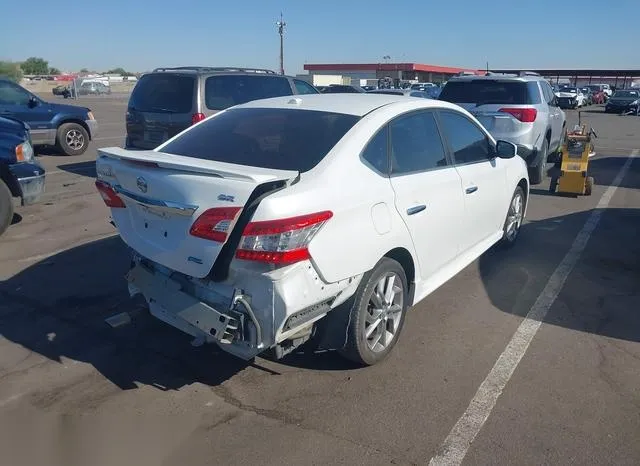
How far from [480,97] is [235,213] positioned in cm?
774

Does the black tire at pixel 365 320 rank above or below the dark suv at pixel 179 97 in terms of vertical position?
below

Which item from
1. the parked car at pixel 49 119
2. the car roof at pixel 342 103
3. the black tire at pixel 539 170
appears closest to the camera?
the car roof at pixel 342 103

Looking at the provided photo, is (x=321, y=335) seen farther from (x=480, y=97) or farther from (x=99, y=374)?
(x=480, y=97)

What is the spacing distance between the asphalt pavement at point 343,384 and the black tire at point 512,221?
488 mm

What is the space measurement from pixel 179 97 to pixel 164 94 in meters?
0.35

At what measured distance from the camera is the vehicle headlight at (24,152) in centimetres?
678

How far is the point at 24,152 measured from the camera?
688 cm

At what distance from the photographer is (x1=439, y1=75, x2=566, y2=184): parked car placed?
9141 mm

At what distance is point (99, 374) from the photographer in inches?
145

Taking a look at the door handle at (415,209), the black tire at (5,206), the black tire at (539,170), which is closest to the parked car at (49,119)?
the black tire at (5,206)

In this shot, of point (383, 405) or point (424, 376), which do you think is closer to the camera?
point (383, 405)

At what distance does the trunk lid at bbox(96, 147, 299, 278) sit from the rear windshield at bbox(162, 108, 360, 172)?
0.24 meters

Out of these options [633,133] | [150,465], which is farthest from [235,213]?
[633,133]

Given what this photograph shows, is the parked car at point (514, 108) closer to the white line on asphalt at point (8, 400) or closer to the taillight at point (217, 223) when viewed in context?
the taillight at point (217, 223)
